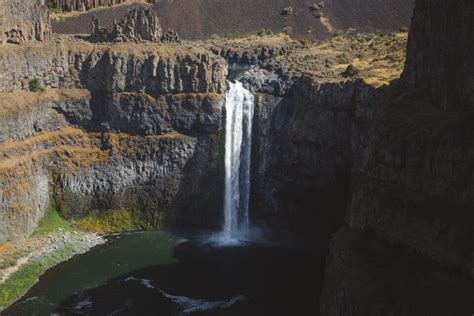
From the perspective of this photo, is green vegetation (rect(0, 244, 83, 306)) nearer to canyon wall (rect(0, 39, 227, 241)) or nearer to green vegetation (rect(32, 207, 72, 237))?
green vegetation (rect(32, 207, 72, 237))

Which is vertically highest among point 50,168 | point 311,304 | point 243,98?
point 243,98

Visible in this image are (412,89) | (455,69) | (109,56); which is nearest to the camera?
(455,69)

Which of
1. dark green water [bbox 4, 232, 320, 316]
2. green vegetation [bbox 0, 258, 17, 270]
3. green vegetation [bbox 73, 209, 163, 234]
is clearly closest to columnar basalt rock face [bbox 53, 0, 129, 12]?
green vegetation [bbox 73, 209, 163, 234]

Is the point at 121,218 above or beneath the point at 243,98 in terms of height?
beneath

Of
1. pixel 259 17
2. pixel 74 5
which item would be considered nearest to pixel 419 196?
pixel 259 17

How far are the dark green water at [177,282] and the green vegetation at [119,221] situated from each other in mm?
2288

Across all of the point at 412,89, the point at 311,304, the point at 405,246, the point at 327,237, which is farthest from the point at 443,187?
the point at 327,237

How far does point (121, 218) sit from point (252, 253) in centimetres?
1346

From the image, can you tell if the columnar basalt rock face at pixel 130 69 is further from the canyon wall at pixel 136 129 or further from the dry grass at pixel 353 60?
the dry grass at pixel 353 60

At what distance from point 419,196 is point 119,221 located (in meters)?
38.2

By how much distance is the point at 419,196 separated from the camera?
4000cm

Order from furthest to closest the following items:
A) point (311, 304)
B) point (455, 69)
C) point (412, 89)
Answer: point (311, 304), point (412, 89), point (455, 69)

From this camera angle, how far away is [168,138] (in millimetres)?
72188

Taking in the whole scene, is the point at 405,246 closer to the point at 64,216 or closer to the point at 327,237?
the point at 327,237
